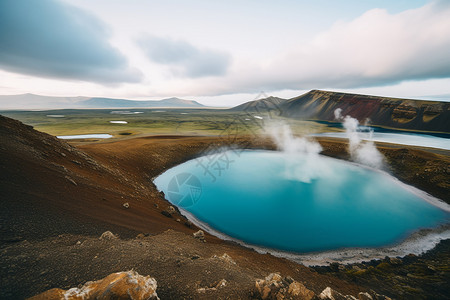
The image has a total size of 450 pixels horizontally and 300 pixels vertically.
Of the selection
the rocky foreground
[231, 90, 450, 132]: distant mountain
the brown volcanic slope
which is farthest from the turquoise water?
the brown volcanic slope

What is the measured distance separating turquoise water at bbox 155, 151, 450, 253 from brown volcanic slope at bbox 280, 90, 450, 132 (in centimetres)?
9748

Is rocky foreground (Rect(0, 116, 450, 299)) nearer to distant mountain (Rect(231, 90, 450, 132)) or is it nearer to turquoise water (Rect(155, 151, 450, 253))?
turquoise water (Rect(155, 151, 450, 253))

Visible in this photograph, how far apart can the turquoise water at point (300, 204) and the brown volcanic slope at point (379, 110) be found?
3838 inches

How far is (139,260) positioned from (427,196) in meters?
37.4

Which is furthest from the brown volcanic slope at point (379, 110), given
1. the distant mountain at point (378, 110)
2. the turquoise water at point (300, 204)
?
the turquoise water at point (300, 204)

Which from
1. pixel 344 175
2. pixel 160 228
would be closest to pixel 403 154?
pixel 344 175

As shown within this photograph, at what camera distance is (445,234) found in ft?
59.5

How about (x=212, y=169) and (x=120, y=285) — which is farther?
(x=212, y=169)

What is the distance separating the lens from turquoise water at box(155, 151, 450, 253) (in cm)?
1811

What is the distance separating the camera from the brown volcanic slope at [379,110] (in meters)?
94.4

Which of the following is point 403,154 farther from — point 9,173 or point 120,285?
point 9,173

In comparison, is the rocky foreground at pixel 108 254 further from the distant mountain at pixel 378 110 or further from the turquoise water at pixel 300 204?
the distant mountain at pixel 378 110

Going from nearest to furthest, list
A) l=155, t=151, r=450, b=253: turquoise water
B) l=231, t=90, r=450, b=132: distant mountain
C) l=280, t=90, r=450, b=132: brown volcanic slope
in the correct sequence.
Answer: l=155, t=151, r=450, b=253: turquoise water → l=231, t=90, r=450, b=132: distant mountain → l=280, t=90, r=450, b=132: brown volcanic slope

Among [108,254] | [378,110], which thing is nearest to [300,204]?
[108,254]
